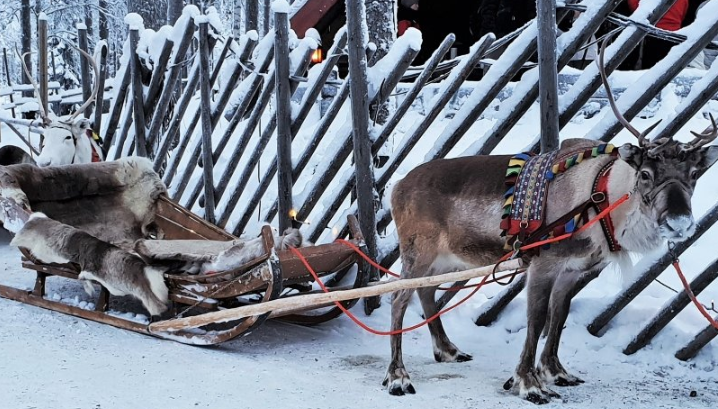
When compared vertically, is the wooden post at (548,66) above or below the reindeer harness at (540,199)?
above

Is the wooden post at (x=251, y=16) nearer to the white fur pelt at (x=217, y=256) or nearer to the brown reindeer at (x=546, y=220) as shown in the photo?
the white fur pelt at (x=217, y=256)

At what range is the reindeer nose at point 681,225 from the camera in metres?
3.27

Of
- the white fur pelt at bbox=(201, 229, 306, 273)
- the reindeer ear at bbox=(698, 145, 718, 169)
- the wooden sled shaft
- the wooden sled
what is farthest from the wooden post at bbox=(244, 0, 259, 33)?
the reindeer ear at bbox=(698, 145, 718, 169)

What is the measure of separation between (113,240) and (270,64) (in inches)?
73.0

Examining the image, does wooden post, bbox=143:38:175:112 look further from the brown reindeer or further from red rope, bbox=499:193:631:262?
red rope, bbox=499:193:631:262

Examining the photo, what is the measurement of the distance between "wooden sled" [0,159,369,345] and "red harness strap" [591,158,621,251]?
152 cm

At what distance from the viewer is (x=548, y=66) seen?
443cm

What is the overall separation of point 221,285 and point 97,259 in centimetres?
76

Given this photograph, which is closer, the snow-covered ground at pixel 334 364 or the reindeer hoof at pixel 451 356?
the snow-covered ground at pixel 334 364

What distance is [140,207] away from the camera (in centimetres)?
568

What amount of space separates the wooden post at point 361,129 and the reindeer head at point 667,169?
1971 millimetres

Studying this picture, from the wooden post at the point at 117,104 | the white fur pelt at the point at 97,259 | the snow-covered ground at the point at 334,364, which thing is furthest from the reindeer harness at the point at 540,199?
the wooden post at the point at 117,104

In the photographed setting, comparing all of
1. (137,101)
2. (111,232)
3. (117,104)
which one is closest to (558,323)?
(111,232)

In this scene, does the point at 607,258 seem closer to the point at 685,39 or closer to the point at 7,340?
the point at 685,39
